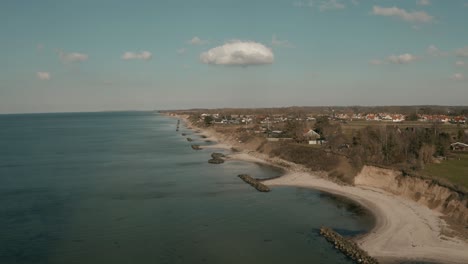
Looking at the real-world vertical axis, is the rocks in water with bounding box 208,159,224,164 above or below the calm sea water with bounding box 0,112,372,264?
above

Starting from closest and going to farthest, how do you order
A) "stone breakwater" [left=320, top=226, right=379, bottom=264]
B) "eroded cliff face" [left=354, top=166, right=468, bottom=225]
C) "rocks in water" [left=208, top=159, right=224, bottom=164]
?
"stone breakwater" [left=320, top=226, right=379, bottom=264] → "eroded cliff face" [left=354, top=166, right=468, bottom=225] → "rocks in water" [left=208, top=159, right=224, bottom=164]

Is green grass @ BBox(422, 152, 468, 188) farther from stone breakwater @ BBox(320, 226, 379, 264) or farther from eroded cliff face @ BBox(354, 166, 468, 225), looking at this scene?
stone breakwater @ BBox(320, 226, 379, 264)

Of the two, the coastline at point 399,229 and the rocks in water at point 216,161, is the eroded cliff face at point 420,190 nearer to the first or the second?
the coastline at point 399,229

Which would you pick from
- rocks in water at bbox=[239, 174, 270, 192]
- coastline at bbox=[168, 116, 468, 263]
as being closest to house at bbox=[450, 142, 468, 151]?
coastline at bbox=[168, 116, 468, 263]

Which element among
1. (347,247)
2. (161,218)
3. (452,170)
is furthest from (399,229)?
(161,218)

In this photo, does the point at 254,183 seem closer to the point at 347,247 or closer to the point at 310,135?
the point at 347,247

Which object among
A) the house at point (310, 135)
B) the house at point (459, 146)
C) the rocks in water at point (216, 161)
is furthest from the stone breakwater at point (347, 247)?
the house at point (310, 135)

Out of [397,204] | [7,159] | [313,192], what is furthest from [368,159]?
[7,159]
